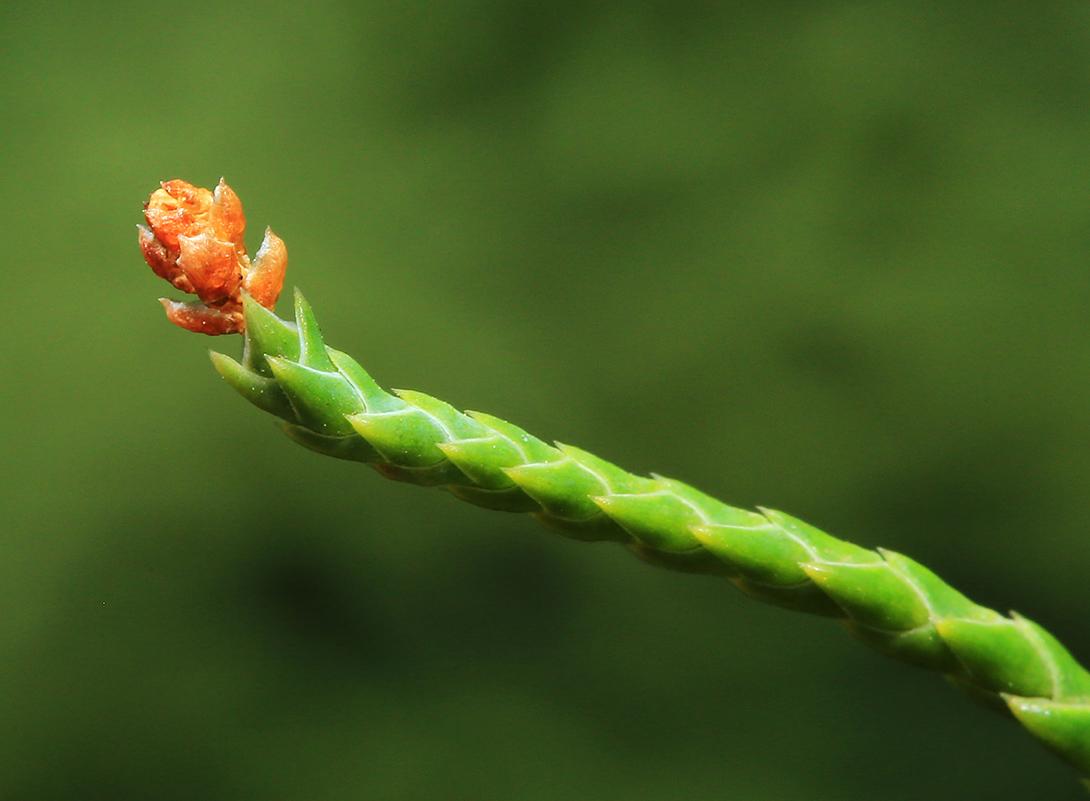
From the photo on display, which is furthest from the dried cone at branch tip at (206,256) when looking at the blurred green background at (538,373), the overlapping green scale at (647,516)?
the blurred green background at (538,373)

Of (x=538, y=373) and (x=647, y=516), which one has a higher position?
(x=538, y=373)

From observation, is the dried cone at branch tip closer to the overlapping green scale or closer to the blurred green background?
the overlapping green scale

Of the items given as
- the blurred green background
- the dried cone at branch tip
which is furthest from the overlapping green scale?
the blurred green background

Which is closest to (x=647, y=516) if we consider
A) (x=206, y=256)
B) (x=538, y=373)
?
(x=206, y=256)

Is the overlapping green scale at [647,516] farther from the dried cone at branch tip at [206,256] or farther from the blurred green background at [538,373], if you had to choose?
the blurred green background at [538,373]

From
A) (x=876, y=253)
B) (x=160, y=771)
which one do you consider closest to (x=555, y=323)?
(x=876, y=253)

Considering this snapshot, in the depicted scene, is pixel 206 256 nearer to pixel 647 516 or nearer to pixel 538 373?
pixel 647 516

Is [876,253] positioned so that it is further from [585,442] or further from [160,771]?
[160,771]
